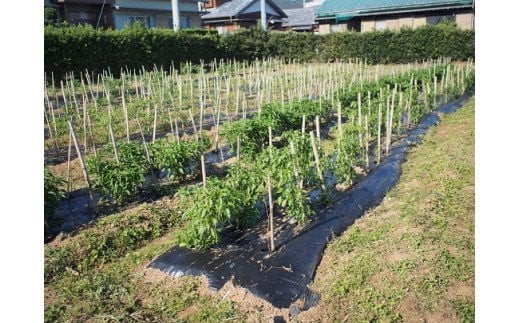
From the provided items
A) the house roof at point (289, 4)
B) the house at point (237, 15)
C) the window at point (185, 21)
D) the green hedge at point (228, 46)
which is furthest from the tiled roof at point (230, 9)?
the house roof at point (289, 4)

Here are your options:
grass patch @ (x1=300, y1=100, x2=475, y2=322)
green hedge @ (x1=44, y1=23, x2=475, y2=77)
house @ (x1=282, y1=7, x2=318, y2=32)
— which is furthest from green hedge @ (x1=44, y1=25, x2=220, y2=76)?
house @ (x1=282, y1=7, x2=318, y2=32)

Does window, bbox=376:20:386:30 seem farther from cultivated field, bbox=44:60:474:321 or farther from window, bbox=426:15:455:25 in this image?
cultivated field, bbox=44:60:474:321

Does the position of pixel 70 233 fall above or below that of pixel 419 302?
above

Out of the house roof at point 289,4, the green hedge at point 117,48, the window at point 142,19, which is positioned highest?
the house roof at point 289,4

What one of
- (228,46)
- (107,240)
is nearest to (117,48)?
(228,46)

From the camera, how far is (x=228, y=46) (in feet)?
83.2

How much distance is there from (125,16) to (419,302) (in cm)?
2931

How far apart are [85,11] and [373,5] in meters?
18.5

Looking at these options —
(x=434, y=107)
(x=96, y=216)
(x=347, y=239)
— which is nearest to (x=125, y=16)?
(x=434, y=107)

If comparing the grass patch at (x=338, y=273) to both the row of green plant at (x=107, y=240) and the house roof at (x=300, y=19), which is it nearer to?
the row of green plant at (x=107, y=240)

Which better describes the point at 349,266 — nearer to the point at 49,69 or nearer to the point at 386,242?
the point at 386,242

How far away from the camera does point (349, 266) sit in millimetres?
4715

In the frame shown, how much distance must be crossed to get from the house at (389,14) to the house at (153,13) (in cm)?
947

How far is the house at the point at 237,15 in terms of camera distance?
3584cm
